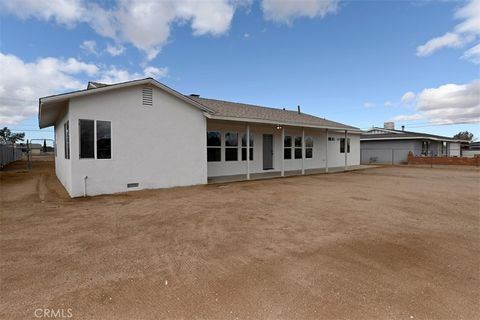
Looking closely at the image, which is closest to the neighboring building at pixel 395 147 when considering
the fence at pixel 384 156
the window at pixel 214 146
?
the fence at pixel 384 156

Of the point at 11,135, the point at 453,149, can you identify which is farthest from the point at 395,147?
the point at 11,135

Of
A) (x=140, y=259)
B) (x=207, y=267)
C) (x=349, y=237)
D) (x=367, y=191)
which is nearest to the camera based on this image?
(x=207, y=267)

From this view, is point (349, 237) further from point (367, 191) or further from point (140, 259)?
point (367, 191)

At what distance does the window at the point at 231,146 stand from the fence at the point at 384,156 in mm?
19033

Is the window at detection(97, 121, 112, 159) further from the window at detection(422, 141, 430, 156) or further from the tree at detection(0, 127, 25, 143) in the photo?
the tree at detection(0, 127, 25, 143)

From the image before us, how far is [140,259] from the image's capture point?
350cm

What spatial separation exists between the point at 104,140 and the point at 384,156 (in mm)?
26198

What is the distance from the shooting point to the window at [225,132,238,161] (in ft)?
41.8

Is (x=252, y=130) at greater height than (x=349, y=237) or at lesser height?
greater

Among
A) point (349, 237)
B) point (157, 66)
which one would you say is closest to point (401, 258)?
point (349, 237)

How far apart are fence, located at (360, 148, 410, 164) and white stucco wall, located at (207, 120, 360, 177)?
7451 mm

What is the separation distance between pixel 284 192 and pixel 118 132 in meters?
6.01

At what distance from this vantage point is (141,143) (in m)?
8.94

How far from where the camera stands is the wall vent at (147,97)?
29.5 feet
